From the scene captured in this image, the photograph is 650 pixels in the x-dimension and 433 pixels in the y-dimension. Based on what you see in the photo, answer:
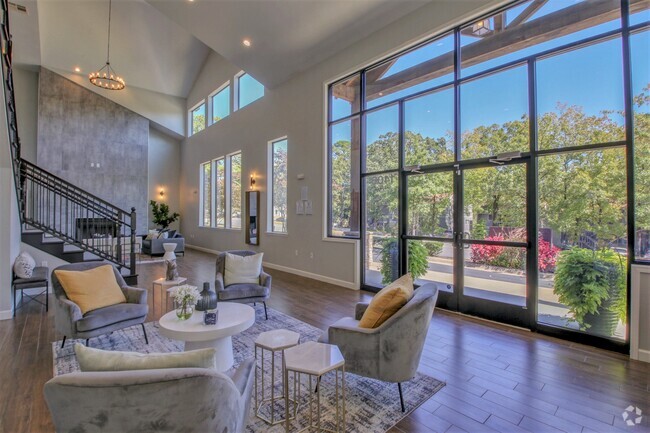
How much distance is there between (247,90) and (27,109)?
23.1 feet

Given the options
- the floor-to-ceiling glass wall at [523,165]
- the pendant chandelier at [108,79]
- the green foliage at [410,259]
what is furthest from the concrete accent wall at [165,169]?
the green foliage at [410,259]

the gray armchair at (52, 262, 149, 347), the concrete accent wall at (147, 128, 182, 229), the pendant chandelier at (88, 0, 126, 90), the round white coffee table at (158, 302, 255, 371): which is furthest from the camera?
the concrete accent wall at (147, 128, 182, 229)

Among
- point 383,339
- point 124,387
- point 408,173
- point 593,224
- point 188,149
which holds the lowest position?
point 383,339

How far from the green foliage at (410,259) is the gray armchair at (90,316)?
12.1ft

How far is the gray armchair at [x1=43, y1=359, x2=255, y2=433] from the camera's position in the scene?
44.4 inches

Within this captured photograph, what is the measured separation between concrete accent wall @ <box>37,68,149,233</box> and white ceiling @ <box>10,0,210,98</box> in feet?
3.14

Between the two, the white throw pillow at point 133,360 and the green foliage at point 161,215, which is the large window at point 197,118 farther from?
the white throw pillow at point 133,360

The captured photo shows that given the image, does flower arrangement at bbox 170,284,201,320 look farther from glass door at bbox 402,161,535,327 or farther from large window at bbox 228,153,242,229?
large window at bbox 228,153,242,229

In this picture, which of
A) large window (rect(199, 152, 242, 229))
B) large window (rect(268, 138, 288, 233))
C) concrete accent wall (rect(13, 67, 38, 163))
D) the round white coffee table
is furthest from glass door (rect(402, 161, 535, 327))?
concrete accent wall (rect(13, 67, 38, 163))

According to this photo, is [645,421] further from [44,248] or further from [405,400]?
[44,248]

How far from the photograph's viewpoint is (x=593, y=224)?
354cm

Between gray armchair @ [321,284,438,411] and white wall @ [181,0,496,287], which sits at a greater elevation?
white wall @ [181,0,496,287]

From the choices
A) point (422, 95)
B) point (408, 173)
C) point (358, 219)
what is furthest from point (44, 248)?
point (422, 95)

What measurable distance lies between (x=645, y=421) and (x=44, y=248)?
7561 millimetres
